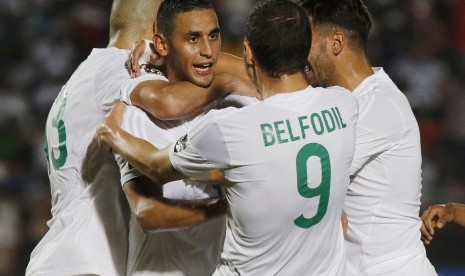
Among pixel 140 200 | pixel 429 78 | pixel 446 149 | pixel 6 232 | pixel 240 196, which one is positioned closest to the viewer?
pixel 240 196

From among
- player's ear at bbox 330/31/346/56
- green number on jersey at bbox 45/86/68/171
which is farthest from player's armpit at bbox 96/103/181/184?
player's ear at bbox 330/31/346/56

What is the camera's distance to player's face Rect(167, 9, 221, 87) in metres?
3.94

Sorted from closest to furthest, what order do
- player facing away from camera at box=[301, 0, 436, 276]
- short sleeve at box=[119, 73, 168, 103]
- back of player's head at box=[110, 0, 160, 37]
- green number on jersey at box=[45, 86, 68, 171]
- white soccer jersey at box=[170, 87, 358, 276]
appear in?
white soccer jersey at box=[170, 87, 358, 276] → player facing away from camera at box=[301, 0, 436, 276] → short sleeve at box=[119, 73, 168, 103] → green number on jersey at box=[45, 86, 68, 171] → back of player's head at box=[110, 0, 160, 37]

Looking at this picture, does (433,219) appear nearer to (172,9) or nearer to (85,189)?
(172,9)

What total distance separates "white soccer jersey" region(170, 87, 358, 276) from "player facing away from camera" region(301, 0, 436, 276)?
25 cm

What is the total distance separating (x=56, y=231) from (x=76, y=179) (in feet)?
0.87

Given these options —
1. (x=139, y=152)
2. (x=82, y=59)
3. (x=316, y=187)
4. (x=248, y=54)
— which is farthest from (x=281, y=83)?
(x=82, y=59)

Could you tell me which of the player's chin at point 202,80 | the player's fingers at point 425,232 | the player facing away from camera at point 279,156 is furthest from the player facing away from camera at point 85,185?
the player's fingers at point 425,232

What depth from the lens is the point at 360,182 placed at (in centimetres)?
390

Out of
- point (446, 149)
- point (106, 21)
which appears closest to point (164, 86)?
point (446, 149)

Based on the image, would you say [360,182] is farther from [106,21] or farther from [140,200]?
[106,21]

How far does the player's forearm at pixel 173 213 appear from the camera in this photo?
3.74 metres

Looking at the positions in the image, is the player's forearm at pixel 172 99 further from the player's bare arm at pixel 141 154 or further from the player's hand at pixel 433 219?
the player's hand at pixel 433 219

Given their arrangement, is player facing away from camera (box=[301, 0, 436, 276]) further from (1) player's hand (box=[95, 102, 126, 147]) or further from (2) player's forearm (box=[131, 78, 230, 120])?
(1) player's hand (box=[95, 102, 126, 147])
